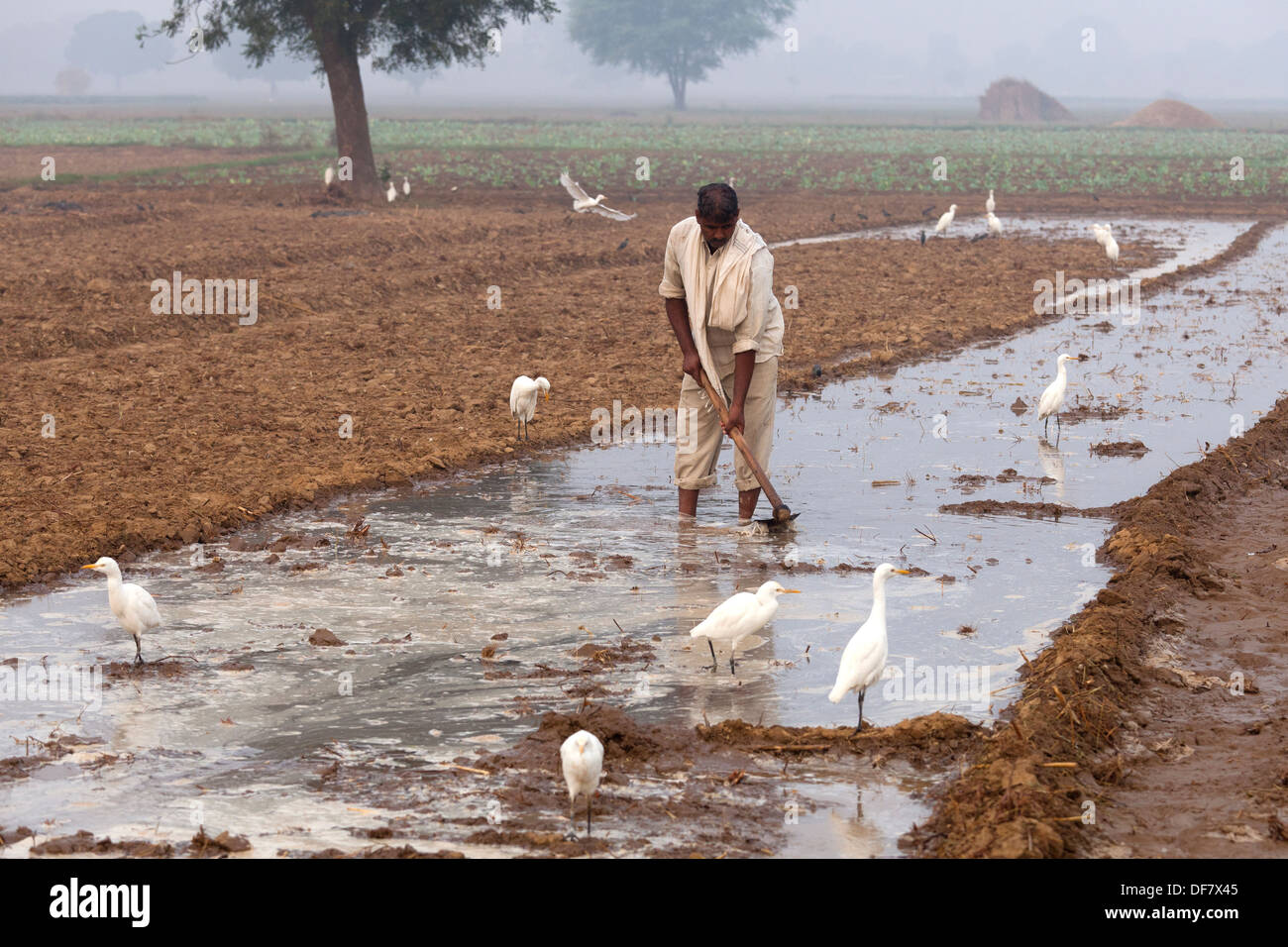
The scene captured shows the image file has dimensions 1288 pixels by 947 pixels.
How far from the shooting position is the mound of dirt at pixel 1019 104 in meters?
92.5

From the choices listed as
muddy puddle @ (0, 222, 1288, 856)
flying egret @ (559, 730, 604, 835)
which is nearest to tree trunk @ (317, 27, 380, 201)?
muddy puddle @ (0, 222, 1288, 856)

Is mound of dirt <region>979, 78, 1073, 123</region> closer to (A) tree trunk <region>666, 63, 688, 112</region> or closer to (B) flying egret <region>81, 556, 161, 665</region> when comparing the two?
(A) tree trunk <region>666, 63, 688, 112</region>

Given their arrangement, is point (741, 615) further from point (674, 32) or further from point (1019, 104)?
point (674, 32)

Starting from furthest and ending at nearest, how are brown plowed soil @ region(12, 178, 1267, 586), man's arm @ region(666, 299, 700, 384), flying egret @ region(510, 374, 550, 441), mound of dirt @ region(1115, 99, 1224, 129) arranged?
1. mound of dirt @ region(1115, 99, 1224, 129)
2. flying egret @ region(510, 374, 550, 441)
3. brown plowed soil @ region(12, 178, 1267, 586)
4. man's arm @ region(666, 299, 700, 384)

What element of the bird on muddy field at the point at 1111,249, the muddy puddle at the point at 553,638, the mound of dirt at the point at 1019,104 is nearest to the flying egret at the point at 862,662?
the muddy puddle at the point at 553,638

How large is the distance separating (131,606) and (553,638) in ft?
6.55

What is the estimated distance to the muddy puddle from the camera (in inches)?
199

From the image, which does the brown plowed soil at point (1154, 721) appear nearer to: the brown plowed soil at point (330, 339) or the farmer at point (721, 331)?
the farmer at point (721, 331)

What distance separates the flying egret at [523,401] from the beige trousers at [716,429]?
199 centimetres

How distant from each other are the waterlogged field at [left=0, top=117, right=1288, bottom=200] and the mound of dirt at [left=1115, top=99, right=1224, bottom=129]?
458 inches

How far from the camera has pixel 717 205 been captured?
7.91 meters

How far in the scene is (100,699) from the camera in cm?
611

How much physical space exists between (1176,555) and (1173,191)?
107 feet
